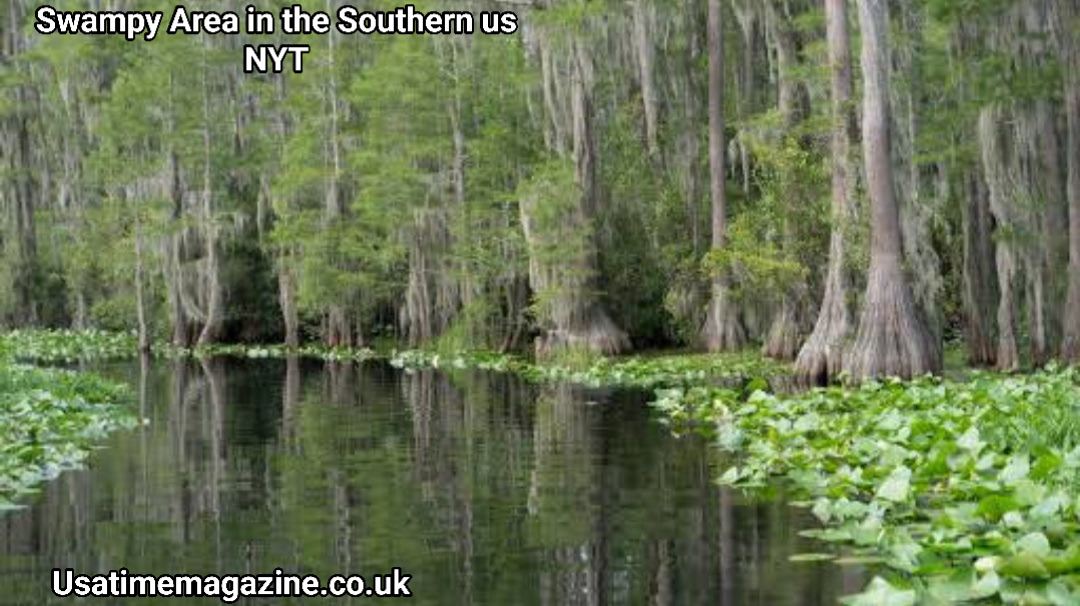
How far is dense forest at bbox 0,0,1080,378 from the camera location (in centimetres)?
1886

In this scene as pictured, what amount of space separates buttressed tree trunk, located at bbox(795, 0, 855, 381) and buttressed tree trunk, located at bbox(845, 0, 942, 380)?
4.08 feet

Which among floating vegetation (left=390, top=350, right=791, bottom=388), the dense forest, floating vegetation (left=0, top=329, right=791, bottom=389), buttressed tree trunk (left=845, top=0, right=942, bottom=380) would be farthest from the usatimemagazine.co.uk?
floating vegetation (left=390, top=350, right=791, bottom=388)

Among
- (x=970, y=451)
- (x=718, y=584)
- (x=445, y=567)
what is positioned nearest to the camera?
(x=718, y=584)

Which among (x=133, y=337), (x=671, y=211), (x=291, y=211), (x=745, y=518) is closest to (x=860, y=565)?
(x=745, y=518)

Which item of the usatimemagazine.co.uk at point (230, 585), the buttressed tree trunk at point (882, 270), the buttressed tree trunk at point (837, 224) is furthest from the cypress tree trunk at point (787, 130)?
the usatimemagazine.co.uk at point (230, 585)

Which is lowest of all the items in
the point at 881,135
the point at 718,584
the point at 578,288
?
the point at 718,584

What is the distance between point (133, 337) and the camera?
40812 millimetres

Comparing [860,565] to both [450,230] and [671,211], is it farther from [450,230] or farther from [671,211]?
[450,230]

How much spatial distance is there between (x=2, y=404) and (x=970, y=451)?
10472 mm

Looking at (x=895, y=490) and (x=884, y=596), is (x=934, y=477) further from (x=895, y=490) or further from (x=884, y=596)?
(x=884, y=596)

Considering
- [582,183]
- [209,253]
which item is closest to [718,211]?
[582,183]

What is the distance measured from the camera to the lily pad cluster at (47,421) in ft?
34.8

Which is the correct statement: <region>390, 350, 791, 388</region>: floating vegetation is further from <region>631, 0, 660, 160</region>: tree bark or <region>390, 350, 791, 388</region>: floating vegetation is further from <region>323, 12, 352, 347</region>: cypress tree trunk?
<region>323, 12, 352, 347</region>: cypress tree trunk

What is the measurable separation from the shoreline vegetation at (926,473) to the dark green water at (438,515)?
34cm
